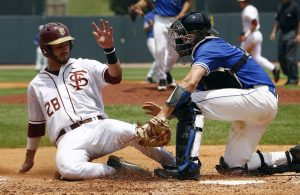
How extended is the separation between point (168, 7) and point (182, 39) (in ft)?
21.6

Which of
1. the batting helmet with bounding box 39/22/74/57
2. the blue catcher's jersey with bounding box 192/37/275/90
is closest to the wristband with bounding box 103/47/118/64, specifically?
the batting helmet with bounding box 39/22/74/57

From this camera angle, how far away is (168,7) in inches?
497

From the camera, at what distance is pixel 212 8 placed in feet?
98.7

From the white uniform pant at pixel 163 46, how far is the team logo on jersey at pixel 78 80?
623cm

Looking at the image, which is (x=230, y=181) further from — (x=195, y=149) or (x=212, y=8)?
(x=212, y=8)

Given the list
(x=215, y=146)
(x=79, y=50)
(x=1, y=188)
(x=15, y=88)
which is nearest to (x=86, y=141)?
(x=1, y=188)

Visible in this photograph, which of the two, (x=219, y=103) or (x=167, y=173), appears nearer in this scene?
(x=219, y=103)

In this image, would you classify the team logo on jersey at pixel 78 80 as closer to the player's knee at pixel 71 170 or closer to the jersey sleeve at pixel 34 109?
the jersey sleeve at pixel 34 109

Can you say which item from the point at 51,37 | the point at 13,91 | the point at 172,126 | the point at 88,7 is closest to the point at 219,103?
the point at 51,37

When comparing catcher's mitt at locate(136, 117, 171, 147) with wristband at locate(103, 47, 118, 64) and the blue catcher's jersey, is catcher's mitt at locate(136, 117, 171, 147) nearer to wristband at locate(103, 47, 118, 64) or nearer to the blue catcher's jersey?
the blue catcher's jersey

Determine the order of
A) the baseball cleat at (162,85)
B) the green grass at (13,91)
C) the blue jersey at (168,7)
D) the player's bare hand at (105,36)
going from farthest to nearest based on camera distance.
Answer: the green grass at (13,91) < the baseball cleat at (162,85) < the blue jersey at (168,7) < the player's bare hand at (105,36)

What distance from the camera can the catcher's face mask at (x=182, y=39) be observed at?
6.11 m

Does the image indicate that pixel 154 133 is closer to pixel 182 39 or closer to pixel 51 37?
pixel 182 39

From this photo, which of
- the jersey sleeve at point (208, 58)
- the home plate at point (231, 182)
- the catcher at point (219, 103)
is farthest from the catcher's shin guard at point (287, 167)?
the jersey sleeve at point (208, 58)
